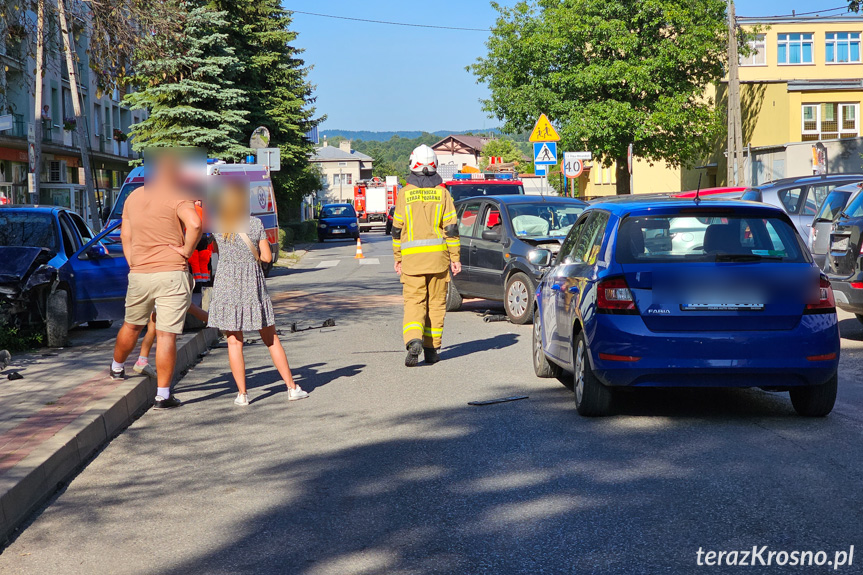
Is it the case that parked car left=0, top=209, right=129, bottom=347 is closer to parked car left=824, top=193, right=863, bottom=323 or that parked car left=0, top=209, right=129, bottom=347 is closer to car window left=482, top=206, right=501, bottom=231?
car window left=482, top=206, right=501, bottom=231

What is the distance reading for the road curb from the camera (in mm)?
5164

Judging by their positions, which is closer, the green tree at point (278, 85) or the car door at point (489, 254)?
the car door at point (489, 254)

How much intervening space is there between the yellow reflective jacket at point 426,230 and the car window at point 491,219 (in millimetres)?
4541

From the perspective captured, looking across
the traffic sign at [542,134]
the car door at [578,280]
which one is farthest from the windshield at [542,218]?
the traffic sign at [542,134]

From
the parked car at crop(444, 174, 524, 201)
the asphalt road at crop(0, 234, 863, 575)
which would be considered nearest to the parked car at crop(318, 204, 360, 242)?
the parked car at crop(444, 174, 524, 201)

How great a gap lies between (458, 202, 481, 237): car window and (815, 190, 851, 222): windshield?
4.68 meters

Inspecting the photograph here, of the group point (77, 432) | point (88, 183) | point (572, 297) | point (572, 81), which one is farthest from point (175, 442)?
point (572, 81)

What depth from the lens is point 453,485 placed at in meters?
5.51

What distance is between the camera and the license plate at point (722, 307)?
21.6ft

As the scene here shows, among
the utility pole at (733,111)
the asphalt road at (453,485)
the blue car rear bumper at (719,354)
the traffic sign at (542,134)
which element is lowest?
the asphalt road at (453,485)

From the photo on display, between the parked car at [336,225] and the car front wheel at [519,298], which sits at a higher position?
the parked car at [336,225]

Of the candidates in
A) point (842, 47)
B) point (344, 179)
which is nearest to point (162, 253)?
point (842, 47)

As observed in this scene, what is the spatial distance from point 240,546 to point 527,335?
8143 millimetres

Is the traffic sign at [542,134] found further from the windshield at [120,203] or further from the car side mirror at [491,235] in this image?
the car side mirror at [491,235]
